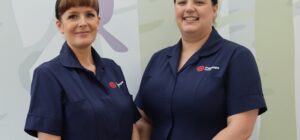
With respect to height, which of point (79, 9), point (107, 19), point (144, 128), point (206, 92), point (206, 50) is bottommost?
point (144, 128)

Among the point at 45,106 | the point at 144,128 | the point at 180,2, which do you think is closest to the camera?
the point at 45,106

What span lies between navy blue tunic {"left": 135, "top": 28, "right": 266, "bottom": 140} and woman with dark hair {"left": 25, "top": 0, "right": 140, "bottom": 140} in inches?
7.2

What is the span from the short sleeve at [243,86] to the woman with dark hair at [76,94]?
42 cm

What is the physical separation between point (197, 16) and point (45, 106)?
72 centimetres

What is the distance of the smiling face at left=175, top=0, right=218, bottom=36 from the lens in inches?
65.8

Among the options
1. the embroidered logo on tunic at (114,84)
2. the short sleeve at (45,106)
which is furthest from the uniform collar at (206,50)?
the short sleeve at (45,106)

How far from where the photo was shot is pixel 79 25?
1.47 m


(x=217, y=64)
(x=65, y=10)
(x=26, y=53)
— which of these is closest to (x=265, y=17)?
(x=217, y=64)

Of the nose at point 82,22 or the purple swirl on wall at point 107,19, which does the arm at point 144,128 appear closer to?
the purple swirl on wall at point 107,19

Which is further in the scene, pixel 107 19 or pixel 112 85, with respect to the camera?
pixel 107 19

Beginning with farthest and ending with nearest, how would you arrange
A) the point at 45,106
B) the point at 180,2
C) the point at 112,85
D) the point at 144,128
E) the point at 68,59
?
the point at 144,128
the point at 180,2
the point at 112,85
the point at 68,59
the point at 45,106

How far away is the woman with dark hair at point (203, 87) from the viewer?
61.3 inches

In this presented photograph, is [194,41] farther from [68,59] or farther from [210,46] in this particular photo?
[68,59]

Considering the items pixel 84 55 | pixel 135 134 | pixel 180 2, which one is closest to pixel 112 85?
pixel 84 55
